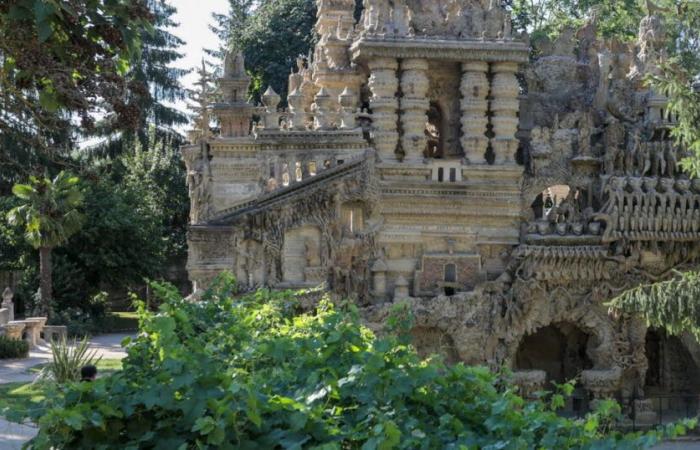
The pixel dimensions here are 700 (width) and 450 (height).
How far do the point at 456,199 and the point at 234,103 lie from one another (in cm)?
543

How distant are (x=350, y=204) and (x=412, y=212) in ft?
4.77

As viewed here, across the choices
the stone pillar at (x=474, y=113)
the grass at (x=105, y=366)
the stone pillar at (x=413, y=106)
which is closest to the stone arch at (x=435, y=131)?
the stone pillar at (x=413, y=106)

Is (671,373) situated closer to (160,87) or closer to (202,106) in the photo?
(202,106)

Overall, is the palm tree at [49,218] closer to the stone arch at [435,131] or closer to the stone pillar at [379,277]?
the stone arch at [435,131]

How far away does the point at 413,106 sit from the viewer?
2495 centimetres

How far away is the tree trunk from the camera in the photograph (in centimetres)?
3612

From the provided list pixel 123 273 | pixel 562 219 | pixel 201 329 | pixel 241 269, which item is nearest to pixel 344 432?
pixel 201 329

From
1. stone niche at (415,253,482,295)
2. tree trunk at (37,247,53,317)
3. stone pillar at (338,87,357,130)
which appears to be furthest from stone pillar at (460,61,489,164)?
tree trunk at (37,247,53,317)

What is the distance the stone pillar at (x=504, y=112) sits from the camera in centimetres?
2536

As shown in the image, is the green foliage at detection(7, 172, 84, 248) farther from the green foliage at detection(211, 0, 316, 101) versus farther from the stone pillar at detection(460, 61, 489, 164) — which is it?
the stone pillar at detection(460, 61, 489, 164)

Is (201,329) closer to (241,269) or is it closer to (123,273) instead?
(241,269)

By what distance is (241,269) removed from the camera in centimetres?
2414

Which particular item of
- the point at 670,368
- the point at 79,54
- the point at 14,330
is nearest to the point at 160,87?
the point at 14,330

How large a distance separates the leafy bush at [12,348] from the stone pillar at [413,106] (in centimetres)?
1219
